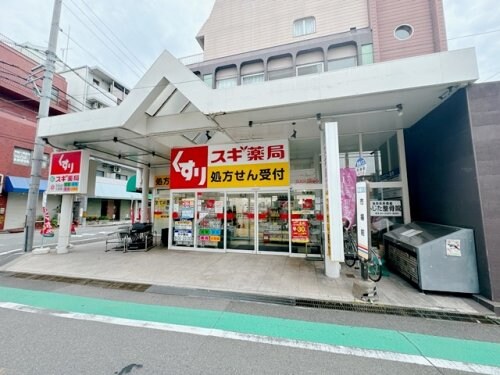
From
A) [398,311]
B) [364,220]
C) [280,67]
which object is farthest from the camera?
[280,67]

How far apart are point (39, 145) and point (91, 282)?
595cm

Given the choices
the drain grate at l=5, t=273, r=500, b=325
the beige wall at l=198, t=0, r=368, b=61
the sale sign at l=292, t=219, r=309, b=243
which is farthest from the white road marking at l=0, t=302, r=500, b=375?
the beige wall at l=198, t=0, r=368, b=61

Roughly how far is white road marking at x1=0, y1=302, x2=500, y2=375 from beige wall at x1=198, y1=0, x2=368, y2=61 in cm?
1454

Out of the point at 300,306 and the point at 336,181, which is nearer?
the point at 300,306

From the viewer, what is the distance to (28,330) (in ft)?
9.62

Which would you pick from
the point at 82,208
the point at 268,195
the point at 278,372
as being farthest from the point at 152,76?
the point at 82,208

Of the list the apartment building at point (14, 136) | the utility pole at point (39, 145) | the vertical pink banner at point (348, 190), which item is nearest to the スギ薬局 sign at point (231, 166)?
the vertical pink banner at point (348, 190)

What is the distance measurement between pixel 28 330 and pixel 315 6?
56.1 feet

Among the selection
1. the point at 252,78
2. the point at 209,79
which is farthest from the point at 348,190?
the point at 209,79

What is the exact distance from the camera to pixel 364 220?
3.96 m

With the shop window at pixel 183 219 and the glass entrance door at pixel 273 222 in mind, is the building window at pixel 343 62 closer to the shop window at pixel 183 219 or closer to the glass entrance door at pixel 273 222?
the glass entrance door at pixel 273 222

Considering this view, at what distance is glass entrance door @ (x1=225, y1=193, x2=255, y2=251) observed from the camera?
25.1ft

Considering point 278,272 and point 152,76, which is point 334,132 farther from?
point 152,76

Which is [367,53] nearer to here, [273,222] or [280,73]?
[280,73]
